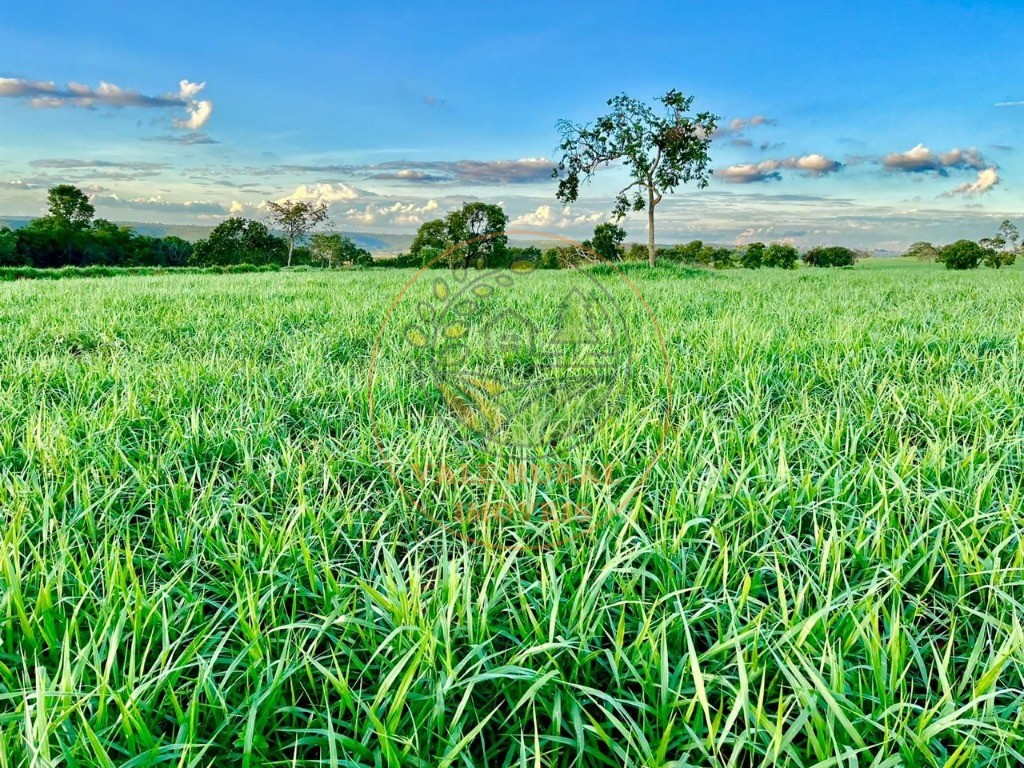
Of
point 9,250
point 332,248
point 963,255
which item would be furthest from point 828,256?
point 9,250

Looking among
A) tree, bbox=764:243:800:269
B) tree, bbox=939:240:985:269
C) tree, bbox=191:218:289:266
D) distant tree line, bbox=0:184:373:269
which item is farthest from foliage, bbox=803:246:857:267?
tree, bbox=191:218:289:266

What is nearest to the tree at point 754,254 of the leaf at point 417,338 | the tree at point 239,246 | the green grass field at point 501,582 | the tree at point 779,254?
the tree at point 779,254

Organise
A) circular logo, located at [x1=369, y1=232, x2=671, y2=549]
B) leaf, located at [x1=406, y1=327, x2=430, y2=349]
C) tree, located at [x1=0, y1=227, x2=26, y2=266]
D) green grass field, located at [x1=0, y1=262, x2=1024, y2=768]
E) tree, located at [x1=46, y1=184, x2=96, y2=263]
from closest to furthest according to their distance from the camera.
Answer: green grass field, located at [x1=0, y1=262, x2=1024, y2=768] < circular logo, located at [x1=369, y1=232, x2=671, y2=549] < leaf, located at [x1=406, y1=327, x2=430, y2=349] < tree, located at [x1=0, y1=227, x2=26, y2=266] < tree, located at [x1=46, y1=184, x2=96, y2=263]

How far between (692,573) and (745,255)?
212 ft

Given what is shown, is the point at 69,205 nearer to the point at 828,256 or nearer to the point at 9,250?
the point at 9,250

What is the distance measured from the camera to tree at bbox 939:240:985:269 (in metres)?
41.2

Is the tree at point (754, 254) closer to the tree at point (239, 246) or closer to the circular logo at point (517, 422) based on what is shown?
the tree at point (239, 246)

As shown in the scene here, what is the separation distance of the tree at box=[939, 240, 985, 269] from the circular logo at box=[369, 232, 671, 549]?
47.5 meters

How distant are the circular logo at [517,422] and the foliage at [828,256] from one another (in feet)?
189

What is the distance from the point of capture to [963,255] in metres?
42.1

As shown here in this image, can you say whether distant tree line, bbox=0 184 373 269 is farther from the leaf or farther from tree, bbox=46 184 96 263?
the leaf

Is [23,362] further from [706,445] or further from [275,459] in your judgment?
[706,445]

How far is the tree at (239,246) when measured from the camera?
57750 mm

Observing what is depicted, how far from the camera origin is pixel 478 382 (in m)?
2.94
